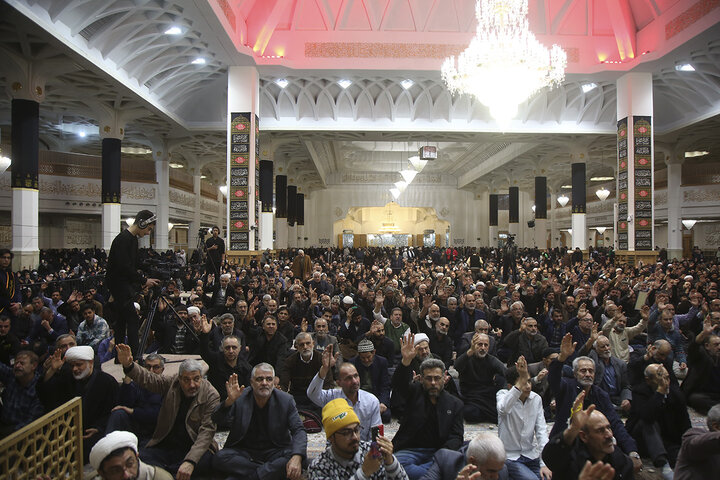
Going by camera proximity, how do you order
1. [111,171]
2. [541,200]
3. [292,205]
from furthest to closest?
[292,205] < [541,200] < [111,171]

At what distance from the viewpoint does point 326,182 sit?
2717cm

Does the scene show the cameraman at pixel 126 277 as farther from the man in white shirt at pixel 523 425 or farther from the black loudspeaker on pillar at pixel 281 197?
the black loudspeaker on pillar at pixel 281 197

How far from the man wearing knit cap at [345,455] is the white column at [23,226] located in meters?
9.34

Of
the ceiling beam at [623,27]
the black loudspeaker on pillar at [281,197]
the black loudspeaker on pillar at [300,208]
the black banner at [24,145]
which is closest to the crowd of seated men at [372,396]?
the black banner at [24,145]

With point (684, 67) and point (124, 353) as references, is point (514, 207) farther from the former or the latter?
point (124, 353)

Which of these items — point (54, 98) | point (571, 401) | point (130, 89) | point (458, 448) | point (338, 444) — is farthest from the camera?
point (54, 98)

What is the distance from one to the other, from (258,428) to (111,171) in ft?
39.9

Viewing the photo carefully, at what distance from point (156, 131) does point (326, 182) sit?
12421 mm

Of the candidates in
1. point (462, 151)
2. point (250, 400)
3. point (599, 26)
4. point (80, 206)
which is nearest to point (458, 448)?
point (250, 400)

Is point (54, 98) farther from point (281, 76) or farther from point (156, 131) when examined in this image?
point (281, 76)

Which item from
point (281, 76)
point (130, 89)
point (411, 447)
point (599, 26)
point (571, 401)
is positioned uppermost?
point (599, 26)

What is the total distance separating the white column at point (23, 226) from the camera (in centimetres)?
905

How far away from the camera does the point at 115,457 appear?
2.03m

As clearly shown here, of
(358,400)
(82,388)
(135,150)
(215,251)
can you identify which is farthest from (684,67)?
(135,150)
